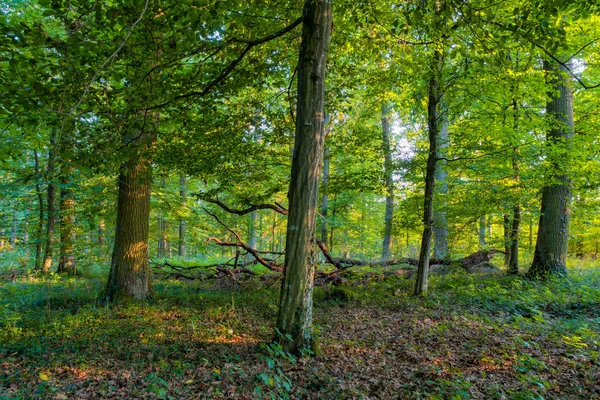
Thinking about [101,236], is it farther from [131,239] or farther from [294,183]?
[294,183]

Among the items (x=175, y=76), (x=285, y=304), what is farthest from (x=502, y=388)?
(x=175, y=76)

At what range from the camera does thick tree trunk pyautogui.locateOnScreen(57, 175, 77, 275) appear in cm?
1176

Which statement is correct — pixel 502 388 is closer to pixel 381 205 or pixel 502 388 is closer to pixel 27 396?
pixel 27 396

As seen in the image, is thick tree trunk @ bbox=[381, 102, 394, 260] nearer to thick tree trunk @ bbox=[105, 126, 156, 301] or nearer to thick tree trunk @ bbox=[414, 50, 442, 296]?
thick tree trunk @ bbox=[414, 50, 442, 296]

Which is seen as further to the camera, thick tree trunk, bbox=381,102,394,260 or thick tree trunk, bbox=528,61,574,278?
thick tree trunk, bbox=381,102,394,260

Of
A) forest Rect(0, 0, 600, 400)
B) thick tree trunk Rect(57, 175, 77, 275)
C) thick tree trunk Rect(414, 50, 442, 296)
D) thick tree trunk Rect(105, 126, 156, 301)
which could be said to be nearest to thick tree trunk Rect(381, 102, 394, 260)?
forest Rect(0, 0, 600, 400)

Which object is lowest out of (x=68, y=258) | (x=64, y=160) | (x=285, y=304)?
(x=68, y=258)

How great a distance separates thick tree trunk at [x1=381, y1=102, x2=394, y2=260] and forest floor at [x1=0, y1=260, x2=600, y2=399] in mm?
3191

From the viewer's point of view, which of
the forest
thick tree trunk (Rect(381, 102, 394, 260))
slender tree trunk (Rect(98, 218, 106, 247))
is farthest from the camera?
slender tree trunk (Rect(98, 218, 106, 247))

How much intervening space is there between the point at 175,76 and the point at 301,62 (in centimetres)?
212

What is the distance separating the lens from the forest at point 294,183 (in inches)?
154

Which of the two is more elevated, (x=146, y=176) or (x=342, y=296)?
(x=146, y=176)

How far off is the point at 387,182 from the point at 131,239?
719 centimetres

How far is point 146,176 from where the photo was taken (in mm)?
7438
